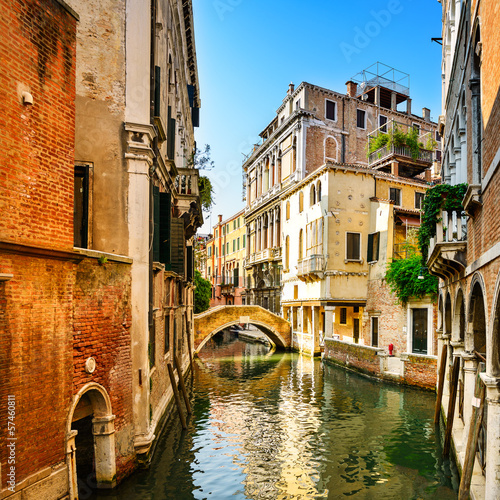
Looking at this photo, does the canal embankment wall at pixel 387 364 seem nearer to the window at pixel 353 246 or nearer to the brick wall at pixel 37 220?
the window at pixel 353 246

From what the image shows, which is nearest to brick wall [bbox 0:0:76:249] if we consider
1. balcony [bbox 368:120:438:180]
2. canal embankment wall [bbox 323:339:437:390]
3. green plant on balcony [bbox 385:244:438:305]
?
canal embankment wall [bbox 323:339:437:390]

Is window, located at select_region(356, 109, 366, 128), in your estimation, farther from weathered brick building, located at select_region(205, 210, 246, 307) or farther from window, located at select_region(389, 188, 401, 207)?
weathered brick building, located at select_region(205, 210, 246, 307)

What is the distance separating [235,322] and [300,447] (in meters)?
14.5

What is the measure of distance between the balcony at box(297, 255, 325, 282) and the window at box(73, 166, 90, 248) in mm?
16288

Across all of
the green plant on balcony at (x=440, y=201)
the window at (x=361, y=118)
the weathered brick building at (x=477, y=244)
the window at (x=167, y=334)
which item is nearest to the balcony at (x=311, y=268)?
the window at (x=361, y=118)

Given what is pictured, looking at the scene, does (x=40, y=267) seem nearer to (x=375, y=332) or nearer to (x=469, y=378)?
(x=469, y=378)

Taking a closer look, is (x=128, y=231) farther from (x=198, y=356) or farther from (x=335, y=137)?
(x=335, y=137)

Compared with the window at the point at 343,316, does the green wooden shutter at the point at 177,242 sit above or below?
above

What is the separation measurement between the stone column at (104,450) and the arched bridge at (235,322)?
16.1 meters

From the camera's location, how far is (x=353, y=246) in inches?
877

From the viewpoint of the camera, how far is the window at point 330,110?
28.3 m

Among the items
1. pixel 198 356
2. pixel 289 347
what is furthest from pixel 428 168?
pixel 198 356

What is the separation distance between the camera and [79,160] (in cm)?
711

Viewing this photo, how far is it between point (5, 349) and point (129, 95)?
14.9ft
